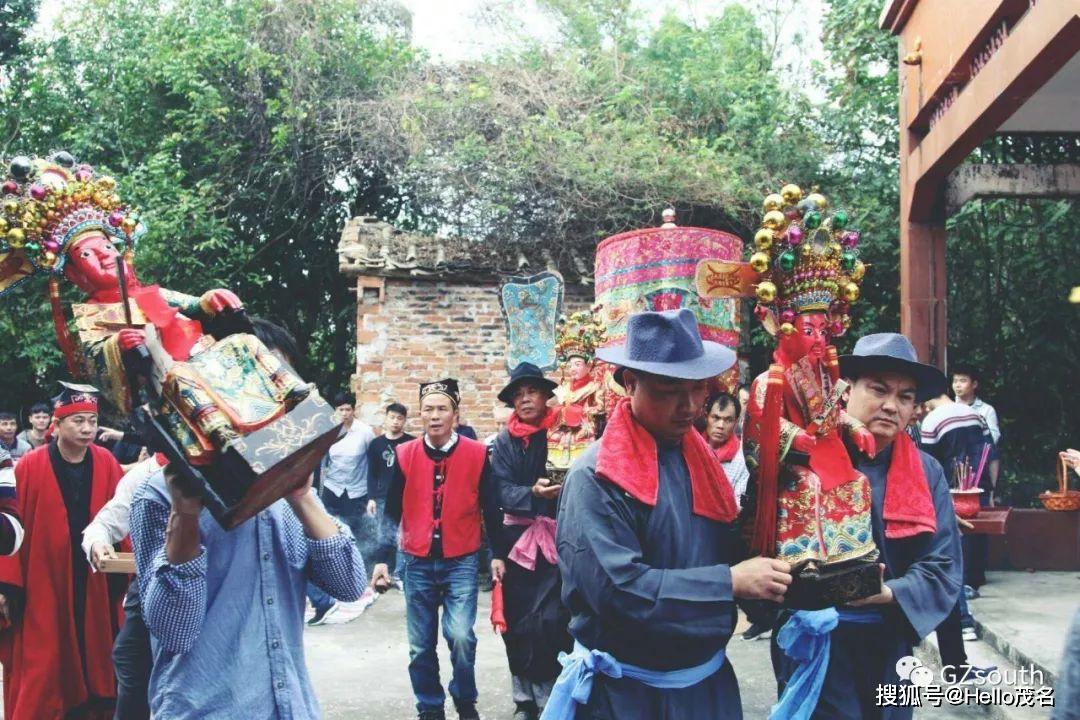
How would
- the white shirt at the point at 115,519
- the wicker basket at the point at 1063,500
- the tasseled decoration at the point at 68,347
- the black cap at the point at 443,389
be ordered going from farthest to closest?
1. the wicker basket at the point at 1063,500
2. the black cap at the point at 443,389
3. the white shirt at the point at 115,519
4. the tasseled decoration at the point at 68,347

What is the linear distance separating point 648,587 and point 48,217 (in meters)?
1.95

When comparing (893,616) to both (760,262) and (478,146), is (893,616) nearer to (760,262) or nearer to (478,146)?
(760,262)

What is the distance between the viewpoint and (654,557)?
3.02 meters

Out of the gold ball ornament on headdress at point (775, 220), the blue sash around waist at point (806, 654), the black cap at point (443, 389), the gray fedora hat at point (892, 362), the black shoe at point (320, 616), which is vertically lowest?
the black shoe at point (320, 616)

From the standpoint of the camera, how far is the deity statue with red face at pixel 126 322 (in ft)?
8.33

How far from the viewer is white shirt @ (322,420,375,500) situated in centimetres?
1063

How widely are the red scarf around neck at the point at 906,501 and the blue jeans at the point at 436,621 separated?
311cm

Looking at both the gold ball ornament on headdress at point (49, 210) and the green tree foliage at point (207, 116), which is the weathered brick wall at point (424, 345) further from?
the gold ball ornament on headdress at point (49, 210)

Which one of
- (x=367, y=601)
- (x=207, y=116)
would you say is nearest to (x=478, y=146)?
(x=207, y=116)

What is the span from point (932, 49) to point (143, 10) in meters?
11.0

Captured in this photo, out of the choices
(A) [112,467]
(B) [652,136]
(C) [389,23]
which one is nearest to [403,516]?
(A) [112,467]

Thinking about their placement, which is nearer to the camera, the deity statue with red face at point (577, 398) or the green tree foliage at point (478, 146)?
the deity statue with red face at point (577, 398)

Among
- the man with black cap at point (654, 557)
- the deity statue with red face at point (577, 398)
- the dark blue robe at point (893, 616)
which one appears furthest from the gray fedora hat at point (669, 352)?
the deity statue with red face at point (577, 398)

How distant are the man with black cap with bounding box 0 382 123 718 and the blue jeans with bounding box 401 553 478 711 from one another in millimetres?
1631
